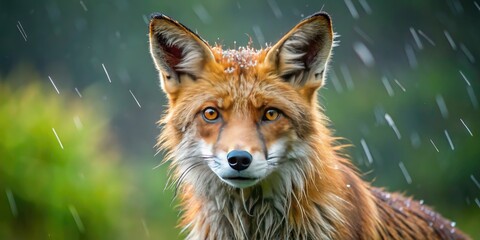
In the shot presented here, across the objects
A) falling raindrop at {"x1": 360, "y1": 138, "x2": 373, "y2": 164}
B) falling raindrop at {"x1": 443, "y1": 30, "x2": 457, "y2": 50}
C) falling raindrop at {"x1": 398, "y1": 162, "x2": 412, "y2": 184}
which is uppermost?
falling raindrop at {"x1": 443, "y1": 30, "x2": 457, "y2": 50}

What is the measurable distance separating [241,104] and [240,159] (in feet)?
1.46

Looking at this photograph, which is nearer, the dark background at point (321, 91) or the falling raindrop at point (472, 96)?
the dark background at point (321, 91)

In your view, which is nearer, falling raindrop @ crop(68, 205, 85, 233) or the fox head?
the fox head

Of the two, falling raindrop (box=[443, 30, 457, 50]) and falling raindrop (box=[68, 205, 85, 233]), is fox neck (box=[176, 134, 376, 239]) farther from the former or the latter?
falling raindrop (box=[443, 30, 457, 50])

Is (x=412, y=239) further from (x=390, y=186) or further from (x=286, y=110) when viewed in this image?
(x=390, y=186)

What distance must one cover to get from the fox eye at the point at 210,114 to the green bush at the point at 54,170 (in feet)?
12.9

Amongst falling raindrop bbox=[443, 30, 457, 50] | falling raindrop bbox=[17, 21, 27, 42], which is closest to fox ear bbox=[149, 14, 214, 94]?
falling raindrop bbox=[443, 30, 457, 50]

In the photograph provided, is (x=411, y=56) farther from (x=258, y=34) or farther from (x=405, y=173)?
(x=258, y=34)

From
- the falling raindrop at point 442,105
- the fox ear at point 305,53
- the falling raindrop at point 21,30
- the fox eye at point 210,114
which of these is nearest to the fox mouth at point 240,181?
the fox eye at point 210,114

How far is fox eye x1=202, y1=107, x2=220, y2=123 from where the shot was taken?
503cm

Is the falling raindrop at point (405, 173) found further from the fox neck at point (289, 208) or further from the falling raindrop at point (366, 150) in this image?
the fox neck at point (289, 208)

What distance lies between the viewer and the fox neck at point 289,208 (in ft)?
16.5

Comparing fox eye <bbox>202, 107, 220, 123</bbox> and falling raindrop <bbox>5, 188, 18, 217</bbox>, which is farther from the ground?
fox eye <bbox>202, 107, 220, 123</bbox>

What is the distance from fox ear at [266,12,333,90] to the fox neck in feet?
1.62
